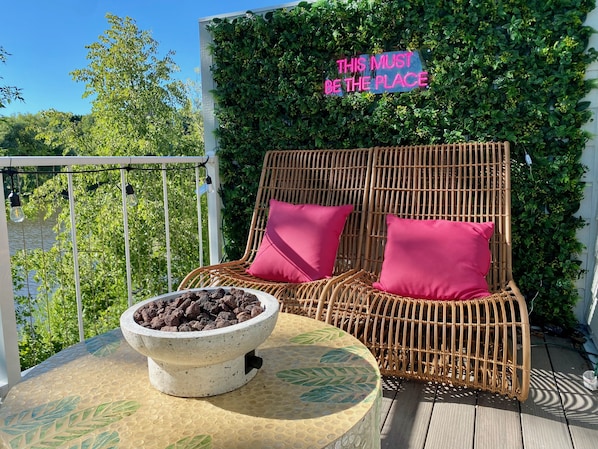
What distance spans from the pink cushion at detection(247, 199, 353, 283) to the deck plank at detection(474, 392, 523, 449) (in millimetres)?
1040

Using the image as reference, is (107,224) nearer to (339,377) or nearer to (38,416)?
(38,416)

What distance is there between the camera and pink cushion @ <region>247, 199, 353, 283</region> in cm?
255

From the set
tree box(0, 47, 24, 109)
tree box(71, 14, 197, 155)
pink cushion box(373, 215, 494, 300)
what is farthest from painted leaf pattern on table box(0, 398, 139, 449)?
tree box(0, 47, 24, 109)

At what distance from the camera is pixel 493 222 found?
2438 millimetres

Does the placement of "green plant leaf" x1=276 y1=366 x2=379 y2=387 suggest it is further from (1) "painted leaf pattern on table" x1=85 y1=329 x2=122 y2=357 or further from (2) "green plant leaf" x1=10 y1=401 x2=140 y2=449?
(1) "painted leaf pattern on table" x1=85 y1=329 x2=122 y2=357

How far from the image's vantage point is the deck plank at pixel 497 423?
165cm

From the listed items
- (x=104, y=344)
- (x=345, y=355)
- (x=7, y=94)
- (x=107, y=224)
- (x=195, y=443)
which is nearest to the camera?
(x=195, y=443)

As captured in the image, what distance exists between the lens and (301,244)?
2615 millimetres

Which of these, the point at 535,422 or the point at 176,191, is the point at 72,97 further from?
the point at 535,422

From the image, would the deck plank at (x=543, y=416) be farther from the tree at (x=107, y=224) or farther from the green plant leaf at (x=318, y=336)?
the tree at (x=107, y=224)

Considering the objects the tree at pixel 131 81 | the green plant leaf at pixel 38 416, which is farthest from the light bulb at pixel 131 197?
the tree at pixel 131 81

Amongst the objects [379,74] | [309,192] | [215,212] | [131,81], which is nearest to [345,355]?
[309,192]

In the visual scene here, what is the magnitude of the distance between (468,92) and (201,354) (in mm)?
2492

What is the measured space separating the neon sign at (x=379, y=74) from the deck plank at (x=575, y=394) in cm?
179
